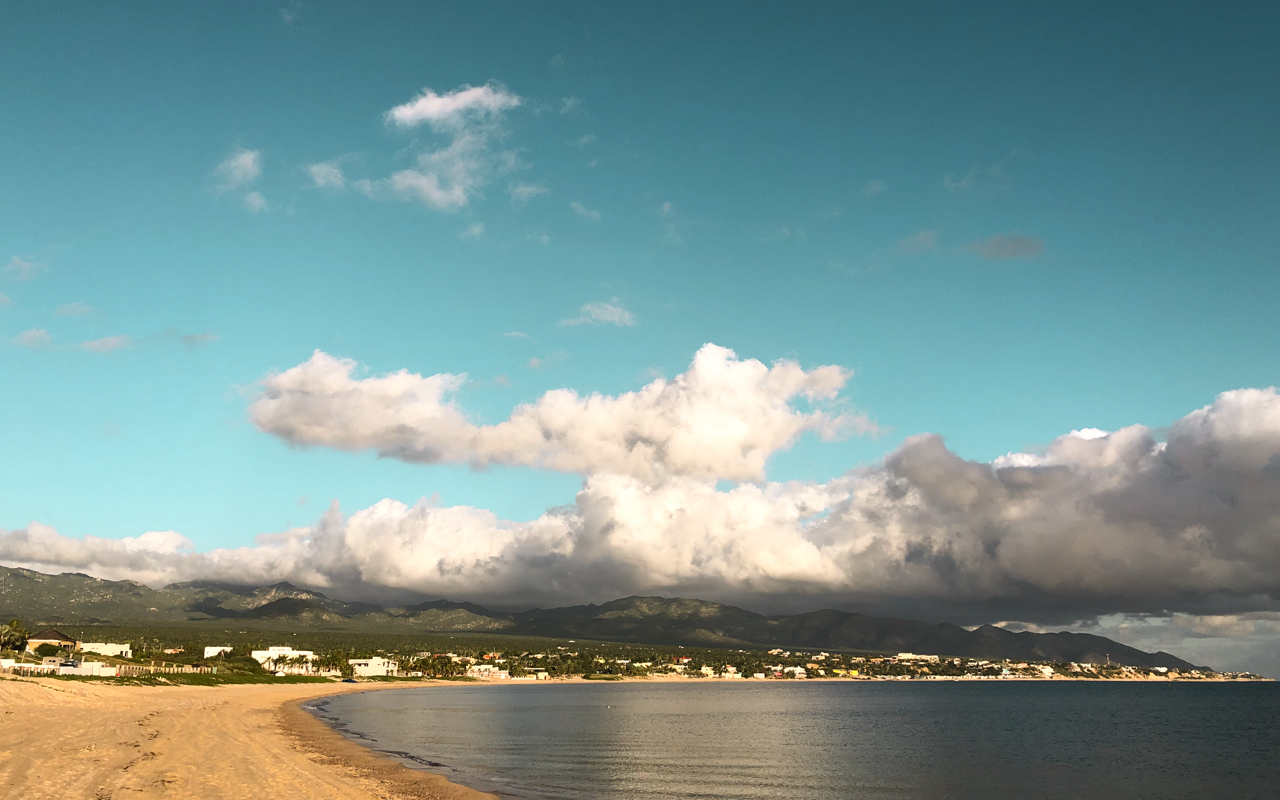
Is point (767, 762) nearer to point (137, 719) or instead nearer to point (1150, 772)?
point (1150, 772)

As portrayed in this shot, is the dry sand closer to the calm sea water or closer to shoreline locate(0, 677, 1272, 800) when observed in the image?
shoreline locate(0, 677, 1272, 800)

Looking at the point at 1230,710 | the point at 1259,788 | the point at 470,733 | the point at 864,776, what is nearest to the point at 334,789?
the point at 864,776

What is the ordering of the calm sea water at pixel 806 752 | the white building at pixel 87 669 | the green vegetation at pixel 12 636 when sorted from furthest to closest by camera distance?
the green vegetation at pixel 12 636, the white building at pixel 87 669, the calm sea water at pixel 806 752

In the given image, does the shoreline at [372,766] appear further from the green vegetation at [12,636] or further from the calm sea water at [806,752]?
the green vegetation at [12,636]

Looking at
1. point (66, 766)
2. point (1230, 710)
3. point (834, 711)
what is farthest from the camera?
point (1230, 710)

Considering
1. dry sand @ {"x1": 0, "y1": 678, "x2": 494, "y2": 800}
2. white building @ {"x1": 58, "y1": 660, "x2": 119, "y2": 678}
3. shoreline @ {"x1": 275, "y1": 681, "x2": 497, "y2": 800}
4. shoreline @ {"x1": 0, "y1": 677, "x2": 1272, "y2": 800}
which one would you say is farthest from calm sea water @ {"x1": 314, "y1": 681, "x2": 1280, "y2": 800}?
white building @ {"x1": 58, "y1": 660, "x2": 119, "y2": 678}

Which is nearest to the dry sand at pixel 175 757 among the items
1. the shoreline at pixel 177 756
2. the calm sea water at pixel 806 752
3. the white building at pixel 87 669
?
the shoreline at pixel 177 756

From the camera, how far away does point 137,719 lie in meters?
76.1

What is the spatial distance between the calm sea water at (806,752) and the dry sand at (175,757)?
20.2 feet

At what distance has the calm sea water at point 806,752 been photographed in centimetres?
5962

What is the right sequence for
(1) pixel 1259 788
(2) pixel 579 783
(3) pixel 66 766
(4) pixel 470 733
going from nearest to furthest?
(3) pixel 66 766, (2) pixel 579 783, (1) pixel 1259 788, (4) pixel 470 733

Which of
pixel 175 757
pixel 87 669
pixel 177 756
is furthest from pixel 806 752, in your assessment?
pixel 87 669

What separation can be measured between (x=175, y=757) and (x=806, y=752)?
188 ft

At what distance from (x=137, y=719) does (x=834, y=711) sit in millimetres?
127192
